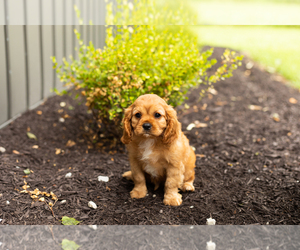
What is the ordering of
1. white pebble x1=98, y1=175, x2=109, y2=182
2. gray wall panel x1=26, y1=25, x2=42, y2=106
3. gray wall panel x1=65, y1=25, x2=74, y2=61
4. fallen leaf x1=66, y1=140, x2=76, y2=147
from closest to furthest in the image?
white pebble x1=98, y1=175, x2=109, y2=182 → fallen leaf x1=66, y1=140, x2=76, y2=147 → gray wall panel x1=26, y1=25, x2=42, y2=106 → gray wall panel x1=65, y1=25, x2=74, y2=61

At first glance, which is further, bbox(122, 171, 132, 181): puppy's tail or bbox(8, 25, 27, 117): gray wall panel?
bbox(8, 25, 27, 117): gray wall panel

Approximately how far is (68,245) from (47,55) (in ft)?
15.4

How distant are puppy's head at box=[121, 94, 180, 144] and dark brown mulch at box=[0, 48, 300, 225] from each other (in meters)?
0.79

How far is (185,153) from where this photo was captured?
3562mm

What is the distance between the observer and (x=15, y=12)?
15.5 ft

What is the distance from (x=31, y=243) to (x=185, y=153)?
1828 millimetres

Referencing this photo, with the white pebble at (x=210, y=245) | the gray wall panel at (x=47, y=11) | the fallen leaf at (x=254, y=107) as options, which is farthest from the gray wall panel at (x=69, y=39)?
the white pebble at (x=210, y=245)

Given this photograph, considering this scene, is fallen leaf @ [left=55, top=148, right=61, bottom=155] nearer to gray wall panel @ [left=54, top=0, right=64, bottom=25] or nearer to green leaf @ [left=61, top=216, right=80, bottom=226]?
green leaf @ [left=61, top=216, right=80, bottom=226]

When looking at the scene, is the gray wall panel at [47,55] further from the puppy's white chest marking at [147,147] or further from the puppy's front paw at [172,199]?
the puppy's front paw at [172,199]

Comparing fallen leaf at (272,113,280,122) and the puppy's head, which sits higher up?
the puppy's head

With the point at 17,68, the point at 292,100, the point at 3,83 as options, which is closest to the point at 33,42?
the point at 17,68

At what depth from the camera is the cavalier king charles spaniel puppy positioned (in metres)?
3.08

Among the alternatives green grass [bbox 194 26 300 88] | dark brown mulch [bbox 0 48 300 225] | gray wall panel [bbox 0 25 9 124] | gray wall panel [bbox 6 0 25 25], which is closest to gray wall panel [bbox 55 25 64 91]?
dark brown mulch [bbox 0 48 300 225]

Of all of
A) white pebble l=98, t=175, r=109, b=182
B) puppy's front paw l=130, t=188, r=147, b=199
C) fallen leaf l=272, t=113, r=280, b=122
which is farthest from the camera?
fallen leaf l=272, t=113, r=280, b=122
